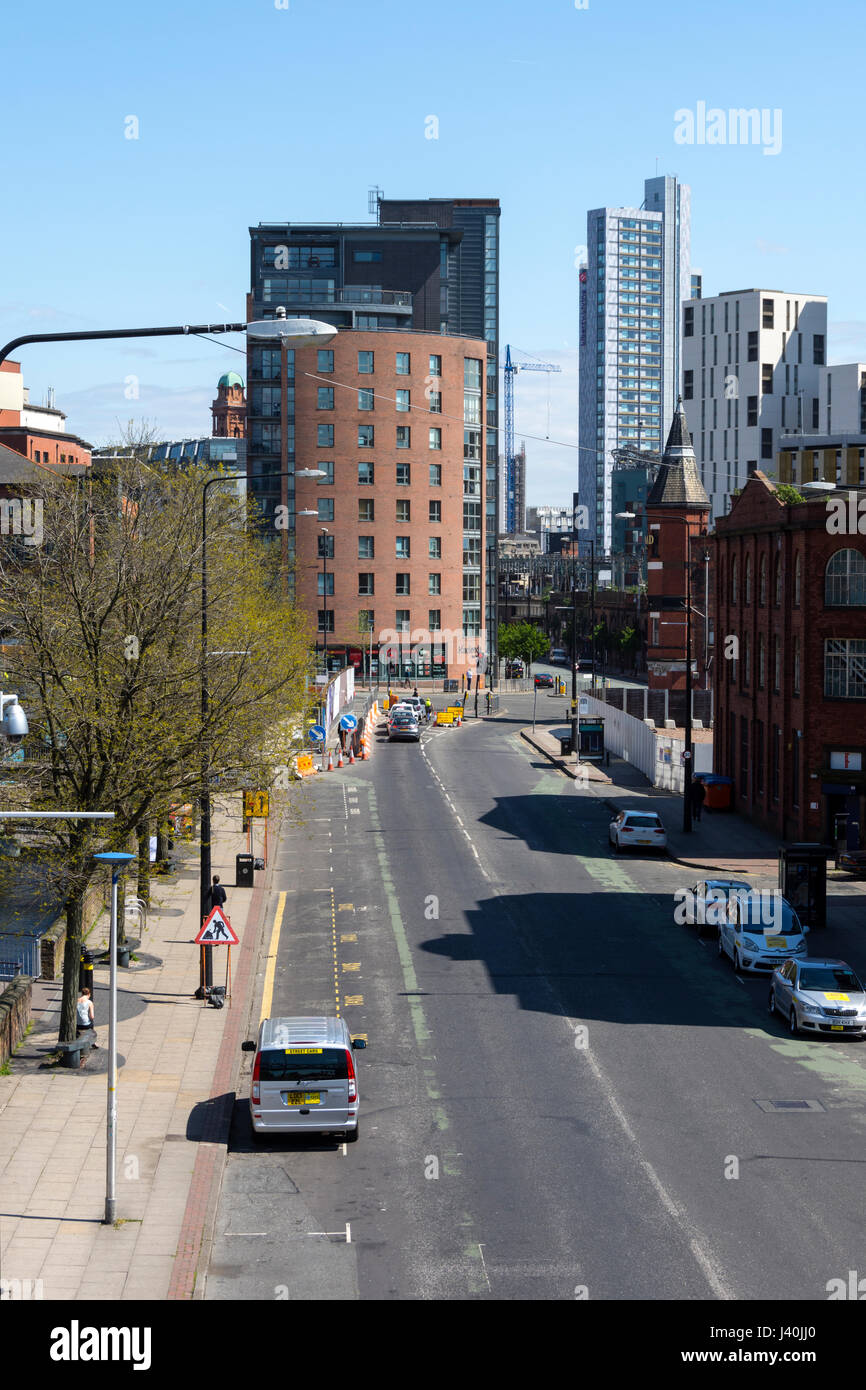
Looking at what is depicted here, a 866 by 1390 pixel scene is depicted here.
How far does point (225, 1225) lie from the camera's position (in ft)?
63.6

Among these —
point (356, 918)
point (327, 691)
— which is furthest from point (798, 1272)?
point (327, 691)

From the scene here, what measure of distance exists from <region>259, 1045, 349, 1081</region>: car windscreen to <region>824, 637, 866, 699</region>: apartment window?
28935 mm

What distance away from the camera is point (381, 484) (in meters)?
122

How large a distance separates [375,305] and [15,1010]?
118088 mm

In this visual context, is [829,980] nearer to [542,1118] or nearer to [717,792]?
[542,1118]

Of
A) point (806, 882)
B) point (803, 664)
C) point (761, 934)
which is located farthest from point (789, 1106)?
point (803, 664)

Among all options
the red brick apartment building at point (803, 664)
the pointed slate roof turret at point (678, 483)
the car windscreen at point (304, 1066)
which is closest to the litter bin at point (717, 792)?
the red brick apartment building at point (803, 664)

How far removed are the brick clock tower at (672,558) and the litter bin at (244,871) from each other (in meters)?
51.1

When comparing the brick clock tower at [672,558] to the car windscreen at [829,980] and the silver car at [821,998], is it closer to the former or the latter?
the silver car at [821,998]

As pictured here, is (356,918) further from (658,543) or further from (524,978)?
(658,543)

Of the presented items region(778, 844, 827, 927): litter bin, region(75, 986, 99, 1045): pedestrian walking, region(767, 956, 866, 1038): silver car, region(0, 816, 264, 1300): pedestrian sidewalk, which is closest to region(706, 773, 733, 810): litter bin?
region(778, 844, 827, 927): litter bin

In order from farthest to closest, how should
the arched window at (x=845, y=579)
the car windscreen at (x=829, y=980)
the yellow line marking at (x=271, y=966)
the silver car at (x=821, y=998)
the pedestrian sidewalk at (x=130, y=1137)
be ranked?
the arched window at (x=845, y=579), the yellow line marking at (x=271, y=966), the car windscreen at (x=829, y=980), the silver car at (x=821, y=998), the pedestrian sidewalk at (x=130, y=1137)

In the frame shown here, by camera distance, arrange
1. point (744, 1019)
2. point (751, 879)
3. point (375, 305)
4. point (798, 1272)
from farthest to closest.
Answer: point (375, 305), point (751, 879), point (744, 1019), point (798, 1272)

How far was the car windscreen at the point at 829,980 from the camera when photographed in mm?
28938
